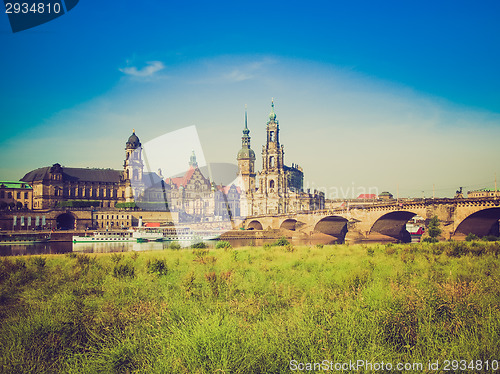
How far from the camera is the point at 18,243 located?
2516 inches

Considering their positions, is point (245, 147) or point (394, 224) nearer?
point (394, 224)

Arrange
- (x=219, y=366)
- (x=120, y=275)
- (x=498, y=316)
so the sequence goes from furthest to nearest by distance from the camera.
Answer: (x=120, y=275) → (x=498, y=316) → (x=219, y=366)

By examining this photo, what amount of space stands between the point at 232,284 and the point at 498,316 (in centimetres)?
740

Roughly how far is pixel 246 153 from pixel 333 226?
7806 cm

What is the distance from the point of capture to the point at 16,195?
10588 cm

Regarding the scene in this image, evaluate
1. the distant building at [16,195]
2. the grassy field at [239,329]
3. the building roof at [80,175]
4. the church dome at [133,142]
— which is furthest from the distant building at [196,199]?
the grassy field at [239,329]

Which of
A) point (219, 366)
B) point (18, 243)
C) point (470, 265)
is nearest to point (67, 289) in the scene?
point (219, 366)

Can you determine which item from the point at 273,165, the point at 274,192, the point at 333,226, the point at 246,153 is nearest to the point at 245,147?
the point at 246,153

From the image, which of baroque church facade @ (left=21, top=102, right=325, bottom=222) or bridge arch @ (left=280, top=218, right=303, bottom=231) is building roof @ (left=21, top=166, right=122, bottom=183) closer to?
baroque church facade @ (left=21, top=102, right=325, bottom=222)

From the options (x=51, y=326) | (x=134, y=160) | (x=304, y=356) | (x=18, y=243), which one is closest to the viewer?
(x=304, y=356)

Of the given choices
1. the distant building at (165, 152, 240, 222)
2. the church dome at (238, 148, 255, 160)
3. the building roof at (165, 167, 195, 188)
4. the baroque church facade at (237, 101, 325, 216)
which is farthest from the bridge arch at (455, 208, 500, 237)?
the church dome at (238, 148, 255, 160)

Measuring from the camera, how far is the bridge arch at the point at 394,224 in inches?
2351

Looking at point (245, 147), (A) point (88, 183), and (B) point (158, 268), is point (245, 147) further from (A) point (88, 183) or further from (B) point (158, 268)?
(B) point (158, 268)

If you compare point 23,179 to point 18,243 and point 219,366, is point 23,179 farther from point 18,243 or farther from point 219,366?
point 219,366
